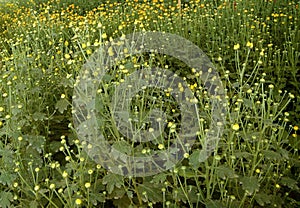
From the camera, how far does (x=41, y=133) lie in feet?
8.52

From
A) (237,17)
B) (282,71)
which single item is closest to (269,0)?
(237,17)

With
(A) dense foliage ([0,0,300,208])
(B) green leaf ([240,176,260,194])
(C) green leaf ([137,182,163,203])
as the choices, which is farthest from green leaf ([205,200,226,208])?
(C) green leaf ([137,182,163,203])


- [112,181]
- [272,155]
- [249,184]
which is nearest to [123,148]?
[112,181]

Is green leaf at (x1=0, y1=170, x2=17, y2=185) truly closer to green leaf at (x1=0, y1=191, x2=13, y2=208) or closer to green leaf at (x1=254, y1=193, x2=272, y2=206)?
green leaf at (x1=0, y1=191, x2=13, y2=208)

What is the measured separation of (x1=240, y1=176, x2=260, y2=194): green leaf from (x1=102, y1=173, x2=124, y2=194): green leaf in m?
0.58

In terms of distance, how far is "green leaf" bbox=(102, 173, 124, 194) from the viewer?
183 cm

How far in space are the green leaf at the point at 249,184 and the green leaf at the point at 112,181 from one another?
1.91 feet

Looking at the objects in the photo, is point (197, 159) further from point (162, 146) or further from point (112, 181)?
point (112, 181)

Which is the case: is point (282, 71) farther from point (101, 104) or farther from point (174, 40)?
point (101, 104)

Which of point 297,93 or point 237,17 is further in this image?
point 237,17

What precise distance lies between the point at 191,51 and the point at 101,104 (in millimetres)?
1639

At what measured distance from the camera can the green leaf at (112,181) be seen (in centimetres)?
183

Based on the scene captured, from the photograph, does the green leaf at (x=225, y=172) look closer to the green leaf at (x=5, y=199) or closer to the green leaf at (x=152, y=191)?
the green leaf at (x=152, y=191)

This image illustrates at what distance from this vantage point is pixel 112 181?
1.85 m
